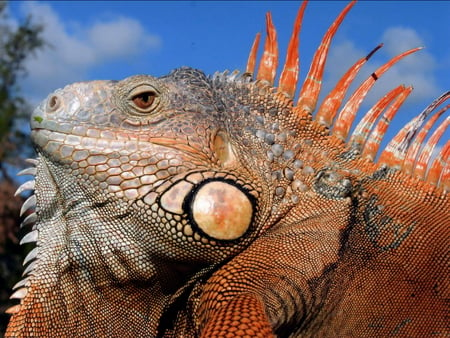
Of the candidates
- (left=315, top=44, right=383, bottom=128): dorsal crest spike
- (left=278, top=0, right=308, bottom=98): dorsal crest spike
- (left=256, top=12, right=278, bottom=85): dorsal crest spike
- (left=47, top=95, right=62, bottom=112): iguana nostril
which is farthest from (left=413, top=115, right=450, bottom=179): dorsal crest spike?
(left=47, top=95, right=62, bottom=112): iguana nostril

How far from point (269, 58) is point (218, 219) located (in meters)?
1.64

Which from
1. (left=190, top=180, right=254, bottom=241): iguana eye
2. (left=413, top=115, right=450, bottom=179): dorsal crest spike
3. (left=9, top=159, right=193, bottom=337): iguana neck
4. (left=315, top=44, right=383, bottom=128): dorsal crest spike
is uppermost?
(left=315, top=44, right=383, bottom=128): dorsal crest spike

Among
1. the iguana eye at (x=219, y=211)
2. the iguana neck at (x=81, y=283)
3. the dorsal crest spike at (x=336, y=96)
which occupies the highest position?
the dorsal crest spike at (x=336, y=96)

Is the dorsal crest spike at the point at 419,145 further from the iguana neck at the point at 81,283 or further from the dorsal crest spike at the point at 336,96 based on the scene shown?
the iguana neck at the point at 81,283

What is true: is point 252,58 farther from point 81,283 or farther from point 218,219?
point 81,283

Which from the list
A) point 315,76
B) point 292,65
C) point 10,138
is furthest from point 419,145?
point 10,138

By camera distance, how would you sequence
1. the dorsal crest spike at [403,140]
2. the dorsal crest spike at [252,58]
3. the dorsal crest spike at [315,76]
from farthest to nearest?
1. the dorsal crest spike at [252,58]
2. the dorsal crest spike at [315,76]
3. the dorsal crest spike at [403,140]

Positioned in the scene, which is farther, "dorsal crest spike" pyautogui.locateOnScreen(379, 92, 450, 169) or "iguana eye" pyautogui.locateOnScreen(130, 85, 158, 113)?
"dorsal crest spike" pyautogui.locateOnScreen(379, 92, 450, 169)

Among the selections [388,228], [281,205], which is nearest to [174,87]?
[281,205]

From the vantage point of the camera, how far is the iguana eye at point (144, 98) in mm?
3973

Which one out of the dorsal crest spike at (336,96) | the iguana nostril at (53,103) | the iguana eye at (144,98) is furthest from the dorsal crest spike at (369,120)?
the iguana nostril at (53,103)

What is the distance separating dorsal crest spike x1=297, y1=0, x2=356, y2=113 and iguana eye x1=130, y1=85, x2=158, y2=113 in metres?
1.12

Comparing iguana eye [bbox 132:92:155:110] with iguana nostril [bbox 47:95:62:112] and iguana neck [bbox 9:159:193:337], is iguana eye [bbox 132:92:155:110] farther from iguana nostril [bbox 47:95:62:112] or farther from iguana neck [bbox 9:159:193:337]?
iguana neck [bbox 9:159:193:337]

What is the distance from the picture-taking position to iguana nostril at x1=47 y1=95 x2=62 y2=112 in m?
4.00
